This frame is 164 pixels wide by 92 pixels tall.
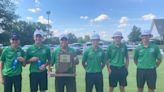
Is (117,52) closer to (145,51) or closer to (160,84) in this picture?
(145,51)

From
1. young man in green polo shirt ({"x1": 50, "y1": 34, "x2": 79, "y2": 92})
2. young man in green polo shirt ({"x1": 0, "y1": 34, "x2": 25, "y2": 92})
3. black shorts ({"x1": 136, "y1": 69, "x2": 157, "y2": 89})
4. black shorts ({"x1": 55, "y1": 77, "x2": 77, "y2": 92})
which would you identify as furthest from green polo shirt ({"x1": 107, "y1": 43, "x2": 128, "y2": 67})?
young man in green polo shirt ({"x1": 0, "y1": 34, "x2": 25, "y2": 92})

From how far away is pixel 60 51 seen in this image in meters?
9.62

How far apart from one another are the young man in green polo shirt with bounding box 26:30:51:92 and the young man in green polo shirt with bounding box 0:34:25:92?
10.1 inches

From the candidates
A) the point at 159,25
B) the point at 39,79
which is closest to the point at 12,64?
the point at 39,79

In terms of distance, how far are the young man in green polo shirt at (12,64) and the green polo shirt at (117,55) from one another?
7.60 ft

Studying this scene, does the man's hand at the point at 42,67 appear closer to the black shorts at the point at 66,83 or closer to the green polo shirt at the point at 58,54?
the green polo shirt at the point at 58,54

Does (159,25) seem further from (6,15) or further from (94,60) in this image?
(94,60)

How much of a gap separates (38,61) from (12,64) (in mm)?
624

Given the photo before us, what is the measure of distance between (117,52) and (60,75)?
5.54 ft

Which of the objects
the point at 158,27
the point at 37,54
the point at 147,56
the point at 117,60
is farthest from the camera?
the point at 158,27

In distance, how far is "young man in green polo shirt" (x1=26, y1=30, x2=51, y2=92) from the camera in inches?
378

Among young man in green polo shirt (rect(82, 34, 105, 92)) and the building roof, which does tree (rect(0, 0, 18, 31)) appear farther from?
young man in green polo shirt (rect(82, 34, 105, 92))

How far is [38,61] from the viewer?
959 centimetres

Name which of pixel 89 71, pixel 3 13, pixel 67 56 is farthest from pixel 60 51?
pixel 3 13
